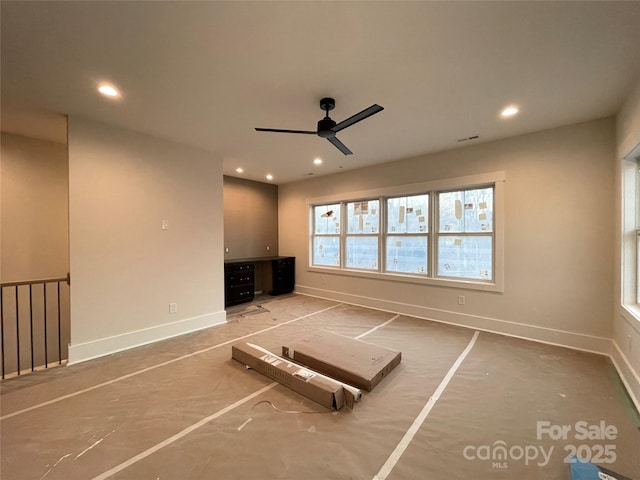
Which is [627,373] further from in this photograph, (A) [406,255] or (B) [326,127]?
(B) [326,127]

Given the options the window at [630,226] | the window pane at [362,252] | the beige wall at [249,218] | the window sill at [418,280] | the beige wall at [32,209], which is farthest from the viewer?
the beige wall at [249,218]

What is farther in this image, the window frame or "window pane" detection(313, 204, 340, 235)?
"window pane" detection(313, 204, 340, 235)

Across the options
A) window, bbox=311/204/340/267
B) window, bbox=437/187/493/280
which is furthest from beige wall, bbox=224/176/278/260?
window, bbox=437/187/493/280

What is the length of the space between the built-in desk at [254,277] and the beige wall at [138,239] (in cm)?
86

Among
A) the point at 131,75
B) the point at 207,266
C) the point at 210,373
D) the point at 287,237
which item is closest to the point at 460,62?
the point at 131,75

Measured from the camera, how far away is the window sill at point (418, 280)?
361 cm

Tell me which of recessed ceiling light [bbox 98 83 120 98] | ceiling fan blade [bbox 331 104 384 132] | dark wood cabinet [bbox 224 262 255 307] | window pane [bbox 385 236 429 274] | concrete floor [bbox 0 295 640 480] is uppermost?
recessed ceiling light [bbox 98 83 120 98]

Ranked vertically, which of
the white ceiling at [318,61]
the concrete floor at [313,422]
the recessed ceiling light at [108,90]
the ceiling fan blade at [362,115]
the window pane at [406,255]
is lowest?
the concrete floor at [313,422]

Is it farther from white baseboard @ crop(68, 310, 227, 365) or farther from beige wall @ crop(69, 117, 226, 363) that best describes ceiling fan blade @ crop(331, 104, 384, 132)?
white baseboard @ crop(68, 310, 227, 365)

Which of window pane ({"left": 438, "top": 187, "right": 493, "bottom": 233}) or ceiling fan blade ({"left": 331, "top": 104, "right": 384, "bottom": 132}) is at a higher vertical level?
A: ceiling fan blade ({"left": 331, "top": 104, "right": 384, "bottom": 132})

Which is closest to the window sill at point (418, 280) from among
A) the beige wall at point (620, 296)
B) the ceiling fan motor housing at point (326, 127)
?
the beige wall at point (620, 296)

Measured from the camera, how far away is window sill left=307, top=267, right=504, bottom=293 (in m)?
3.61

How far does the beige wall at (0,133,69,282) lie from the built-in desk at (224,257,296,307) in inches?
94.0

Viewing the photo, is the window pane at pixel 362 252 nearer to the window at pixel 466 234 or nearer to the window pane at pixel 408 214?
the window pane at pixel 408 214
